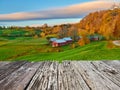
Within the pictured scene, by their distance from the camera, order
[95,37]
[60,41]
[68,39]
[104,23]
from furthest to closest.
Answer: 1. [68,39]
2. [60,41]
3. [95,37]
4. [104,23]

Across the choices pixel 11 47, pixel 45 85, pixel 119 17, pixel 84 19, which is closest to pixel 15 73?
pixel 45 85

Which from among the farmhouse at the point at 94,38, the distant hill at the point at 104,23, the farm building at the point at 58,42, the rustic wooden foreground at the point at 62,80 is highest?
the rustic wooden foreground at the point at 62,80

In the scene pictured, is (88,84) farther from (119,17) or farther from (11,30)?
(11,30)

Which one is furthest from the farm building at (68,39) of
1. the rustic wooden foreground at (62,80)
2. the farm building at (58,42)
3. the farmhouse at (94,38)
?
the rustic wooden foreground at (62,80)

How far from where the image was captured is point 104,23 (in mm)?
40219

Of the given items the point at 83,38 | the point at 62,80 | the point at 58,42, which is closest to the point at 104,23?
the point at 83,38

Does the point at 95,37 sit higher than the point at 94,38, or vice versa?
the point at 95,37

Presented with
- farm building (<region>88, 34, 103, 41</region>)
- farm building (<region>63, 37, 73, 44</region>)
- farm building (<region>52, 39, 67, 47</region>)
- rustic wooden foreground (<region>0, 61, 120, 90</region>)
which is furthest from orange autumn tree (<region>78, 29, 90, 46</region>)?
rustic wooden foreground (<region>0, 61, 120, 90</region>)

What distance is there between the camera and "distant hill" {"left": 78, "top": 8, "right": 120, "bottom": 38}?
35.9m

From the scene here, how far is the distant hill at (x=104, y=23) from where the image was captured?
35.9 meters

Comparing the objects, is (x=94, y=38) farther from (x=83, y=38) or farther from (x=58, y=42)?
(x=58, y=42)

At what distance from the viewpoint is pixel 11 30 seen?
44.2m

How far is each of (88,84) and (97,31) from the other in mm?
42944

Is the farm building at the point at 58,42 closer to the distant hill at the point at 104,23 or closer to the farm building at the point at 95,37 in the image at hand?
the distant hill at the point at 104,23
